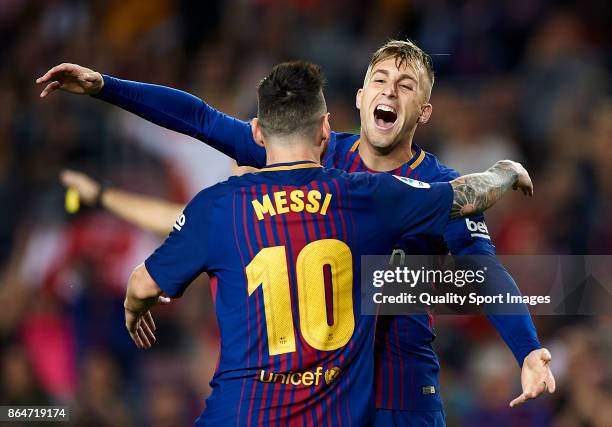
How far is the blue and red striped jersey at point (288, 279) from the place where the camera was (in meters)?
3.58

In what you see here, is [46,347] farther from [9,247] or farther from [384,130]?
[384,130]

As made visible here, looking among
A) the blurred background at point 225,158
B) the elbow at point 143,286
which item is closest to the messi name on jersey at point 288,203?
the elbow at point 143,286

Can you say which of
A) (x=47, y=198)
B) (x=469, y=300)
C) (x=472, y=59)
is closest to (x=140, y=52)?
(x=47, y=198)

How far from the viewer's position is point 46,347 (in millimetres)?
8094

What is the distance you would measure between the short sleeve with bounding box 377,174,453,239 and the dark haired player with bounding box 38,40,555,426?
1.23ft

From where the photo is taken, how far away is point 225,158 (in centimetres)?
855

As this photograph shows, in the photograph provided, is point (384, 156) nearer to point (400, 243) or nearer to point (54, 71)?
point (400, 243)

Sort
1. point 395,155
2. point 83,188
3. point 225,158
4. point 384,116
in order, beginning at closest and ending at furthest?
point 395,155, point 384,116, point 83,188, point 225,158

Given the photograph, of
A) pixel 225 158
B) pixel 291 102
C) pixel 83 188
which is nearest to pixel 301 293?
pixel 291 102

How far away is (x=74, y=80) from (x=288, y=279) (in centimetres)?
123

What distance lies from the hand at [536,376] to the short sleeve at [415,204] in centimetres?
65

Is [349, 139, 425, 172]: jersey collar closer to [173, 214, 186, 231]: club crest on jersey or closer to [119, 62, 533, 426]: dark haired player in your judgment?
[119, 62, 533, 426]: dark haired player

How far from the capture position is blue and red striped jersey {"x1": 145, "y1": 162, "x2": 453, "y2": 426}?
3.58m

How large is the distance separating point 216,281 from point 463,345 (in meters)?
4.05
